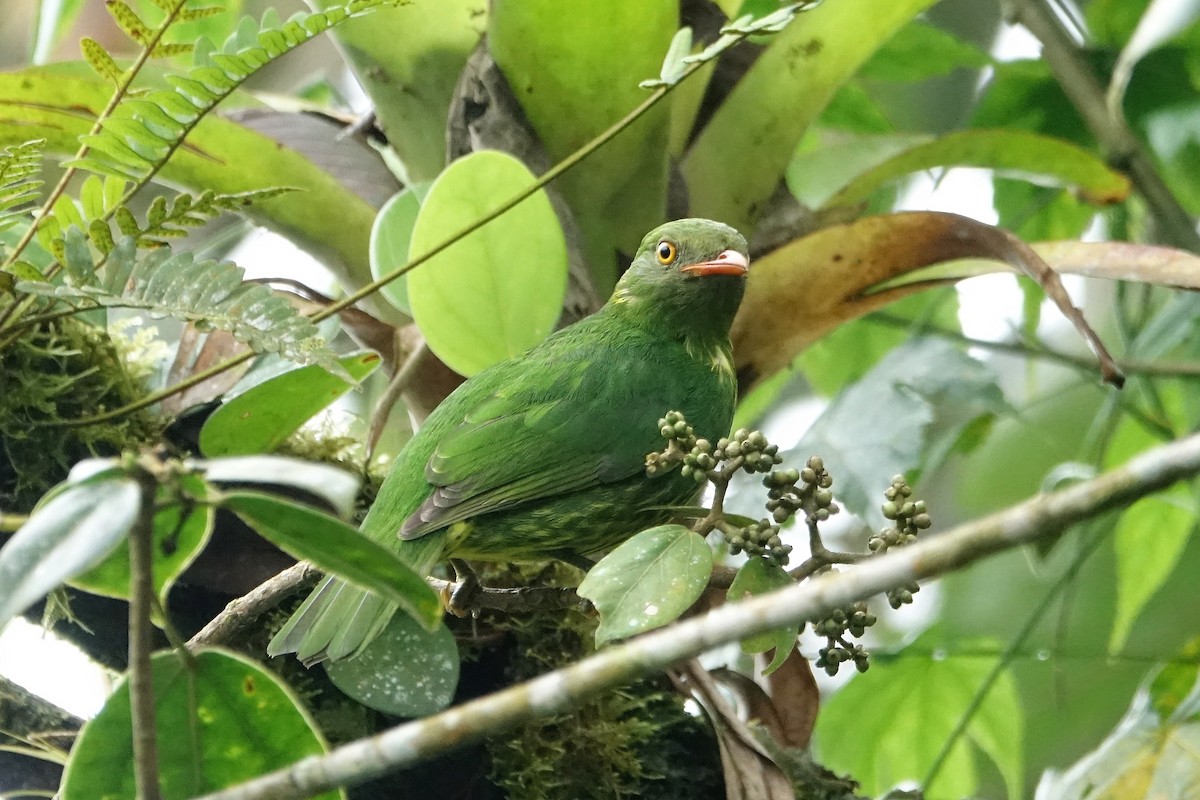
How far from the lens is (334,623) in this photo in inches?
58.8

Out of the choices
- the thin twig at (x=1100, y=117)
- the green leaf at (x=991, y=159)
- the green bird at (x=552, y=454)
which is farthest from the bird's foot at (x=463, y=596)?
the thin twig at (x=1100, y=117)

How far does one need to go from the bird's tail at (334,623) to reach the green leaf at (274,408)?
350mm

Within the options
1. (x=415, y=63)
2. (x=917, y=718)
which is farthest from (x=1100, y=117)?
(x=415, y=63)

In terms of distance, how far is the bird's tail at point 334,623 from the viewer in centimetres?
146

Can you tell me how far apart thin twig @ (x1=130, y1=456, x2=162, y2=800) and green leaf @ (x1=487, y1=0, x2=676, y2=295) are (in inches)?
53.4

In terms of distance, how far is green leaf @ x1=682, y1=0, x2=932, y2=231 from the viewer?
81.2 inches

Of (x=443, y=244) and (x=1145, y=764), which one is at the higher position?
(x=443, y=244)

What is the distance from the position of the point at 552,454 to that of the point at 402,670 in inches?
15.7

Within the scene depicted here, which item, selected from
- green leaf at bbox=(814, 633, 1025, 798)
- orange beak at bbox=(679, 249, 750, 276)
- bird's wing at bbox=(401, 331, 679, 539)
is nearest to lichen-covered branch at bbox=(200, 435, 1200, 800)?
bird's wing at bbox=(401, 331, 679, 539)

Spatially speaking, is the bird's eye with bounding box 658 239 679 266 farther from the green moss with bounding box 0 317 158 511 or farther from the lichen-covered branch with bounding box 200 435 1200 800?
the lichen-covered branch with bounding box 200 435 1200 800

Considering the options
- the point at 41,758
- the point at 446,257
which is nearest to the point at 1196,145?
the point at 446,257

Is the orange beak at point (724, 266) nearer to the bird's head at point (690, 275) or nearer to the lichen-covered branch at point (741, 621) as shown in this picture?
the bird's head at point (690, 275)

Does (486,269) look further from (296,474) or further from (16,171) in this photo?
(296,474)

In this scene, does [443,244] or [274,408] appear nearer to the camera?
[443,244]
